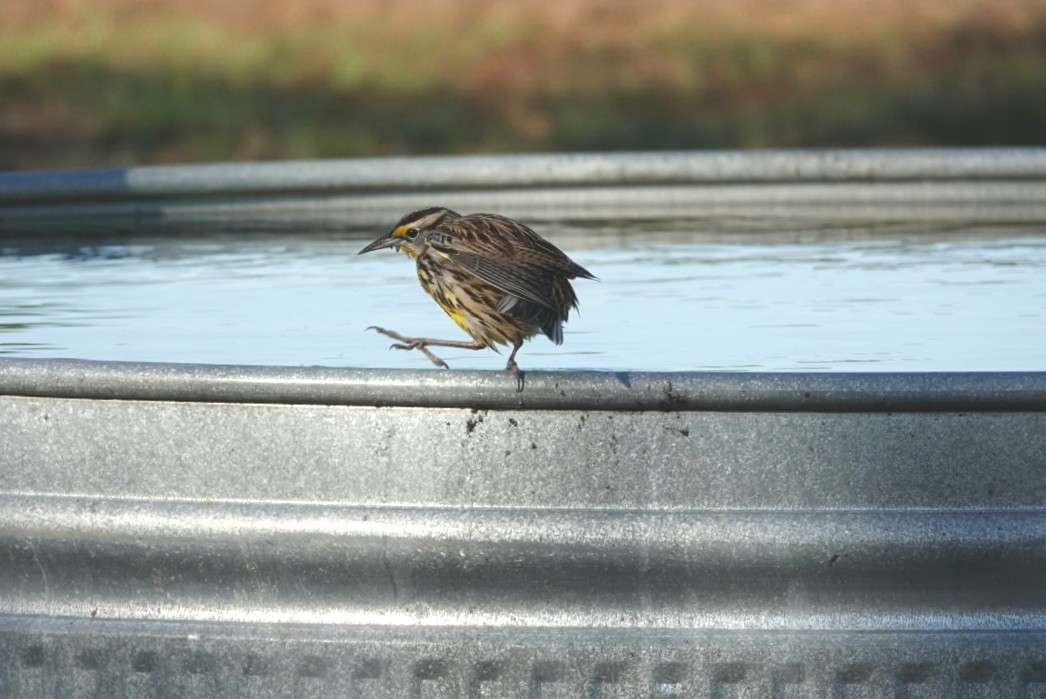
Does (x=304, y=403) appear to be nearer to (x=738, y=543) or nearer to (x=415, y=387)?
(x=415, y=387)

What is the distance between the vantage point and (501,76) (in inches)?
644

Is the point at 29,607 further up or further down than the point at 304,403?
further down

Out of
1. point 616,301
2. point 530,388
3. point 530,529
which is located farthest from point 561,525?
point 616,301

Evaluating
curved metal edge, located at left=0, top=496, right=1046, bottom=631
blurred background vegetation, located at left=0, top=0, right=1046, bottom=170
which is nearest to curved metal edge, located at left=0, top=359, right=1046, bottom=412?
curved metal edge, located at left=0, top=496, right=1046, bottom=631

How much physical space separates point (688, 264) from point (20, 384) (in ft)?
10.9

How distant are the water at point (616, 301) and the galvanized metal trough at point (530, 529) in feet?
2.54

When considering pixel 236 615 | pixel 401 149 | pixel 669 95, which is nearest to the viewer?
pixel 236 615

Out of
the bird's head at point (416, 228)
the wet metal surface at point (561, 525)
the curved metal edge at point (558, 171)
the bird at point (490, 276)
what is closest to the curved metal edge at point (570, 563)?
the wet metal surface at point (561, 525)

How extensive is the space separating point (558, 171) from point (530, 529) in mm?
5233

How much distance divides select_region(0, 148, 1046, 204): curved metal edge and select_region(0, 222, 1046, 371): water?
711 mm

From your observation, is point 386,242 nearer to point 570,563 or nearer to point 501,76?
point 570,563

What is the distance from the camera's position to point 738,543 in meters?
2.92

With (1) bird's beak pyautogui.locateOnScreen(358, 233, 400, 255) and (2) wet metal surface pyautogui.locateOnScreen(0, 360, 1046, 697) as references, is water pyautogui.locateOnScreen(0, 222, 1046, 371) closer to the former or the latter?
(1) bird's beak pyautogui.locateOnScreen(358, 233, 400, 255)

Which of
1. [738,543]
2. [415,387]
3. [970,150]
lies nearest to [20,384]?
[415,387]
